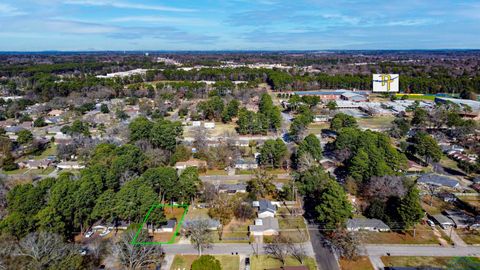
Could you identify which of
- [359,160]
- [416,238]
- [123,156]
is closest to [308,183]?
[359,160]

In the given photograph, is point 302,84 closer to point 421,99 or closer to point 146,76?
point 421,99

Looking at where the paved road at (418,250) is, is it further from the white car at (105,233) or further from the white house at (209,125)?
the white house at (209,125)

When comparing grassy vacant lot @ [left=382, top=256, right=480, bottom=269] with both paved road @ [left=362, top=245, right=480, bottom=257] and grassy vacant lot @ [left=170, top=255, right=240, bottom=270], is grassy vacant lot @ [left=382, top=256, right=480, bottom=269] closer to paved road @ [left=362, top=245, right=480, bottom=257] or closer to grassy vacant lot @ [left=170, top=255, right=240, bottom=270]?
paved road @ [left=362, top=245, right=480, bottom=257]

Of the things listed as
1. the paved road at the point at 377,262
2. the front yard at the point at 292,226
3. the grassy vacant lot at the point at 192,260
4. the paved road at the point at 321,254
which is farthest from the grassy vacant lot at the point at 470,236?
the grassy vacant lot at the point at 192,260

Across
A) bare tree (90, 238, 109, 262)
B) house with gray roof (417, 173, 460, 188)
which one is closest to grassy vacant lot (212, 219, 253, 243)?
bare tree (90, 238, 109, 262)

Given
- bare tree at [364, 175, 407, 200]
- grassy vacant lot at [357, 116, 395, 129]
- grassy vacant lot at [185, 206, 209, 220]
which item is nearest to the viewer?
bare tree at [364, 175, 407, 200]
